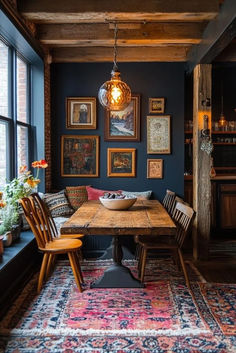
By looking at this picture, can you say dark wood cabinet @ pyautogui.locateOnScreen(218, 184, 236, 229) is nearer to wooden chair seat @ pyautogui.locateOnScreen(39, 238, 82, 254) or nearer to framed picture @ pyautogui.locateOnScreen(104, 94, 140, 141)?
framed picture @ pyautogui.locateOnScreen(104, 94, 140, 141)

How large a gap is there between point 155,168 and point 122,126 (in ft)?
2.67

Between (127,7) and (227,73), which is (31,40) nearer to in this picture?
(127,7)

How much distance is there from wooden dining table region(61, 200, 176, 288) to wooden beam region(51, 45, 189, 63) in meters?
2.36

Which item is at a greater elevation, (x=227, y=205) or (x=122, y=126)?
(x=122, y=126)

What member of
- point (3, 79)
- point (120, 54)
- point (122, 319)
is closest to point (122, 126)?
point (120, 54)

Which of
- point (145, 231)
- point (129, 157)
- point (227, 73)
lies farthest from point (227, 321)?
point (227, 73)

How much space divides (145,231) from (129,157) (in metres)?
2.67

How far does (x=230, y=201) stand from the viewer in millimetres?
6375

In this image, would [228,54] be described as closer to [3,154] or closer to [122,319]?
[3,154]

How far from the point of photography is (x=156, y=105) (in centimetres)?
571

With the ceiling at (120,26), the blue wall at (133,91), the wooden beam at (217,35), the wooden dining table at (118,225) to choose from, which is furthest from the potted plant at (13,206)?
the wooden beam at (217,35)

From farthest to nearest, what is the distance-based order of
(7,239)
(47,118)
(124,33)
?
(47,118)
(124,33)
(7,239)

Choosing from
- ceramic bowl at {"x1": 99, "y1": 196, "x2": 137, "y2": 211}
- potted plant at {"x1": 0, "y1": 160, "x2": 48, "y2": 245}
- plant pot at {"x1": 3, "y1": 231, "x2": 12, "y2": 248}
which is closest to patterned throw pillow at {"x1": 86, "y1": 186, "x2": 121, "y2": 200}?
potted plant at {"x1": 0, "y1": 160, "x2": 48, "y2": 245}

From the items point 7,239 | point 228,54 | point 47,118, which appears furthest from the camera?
point 47,118
